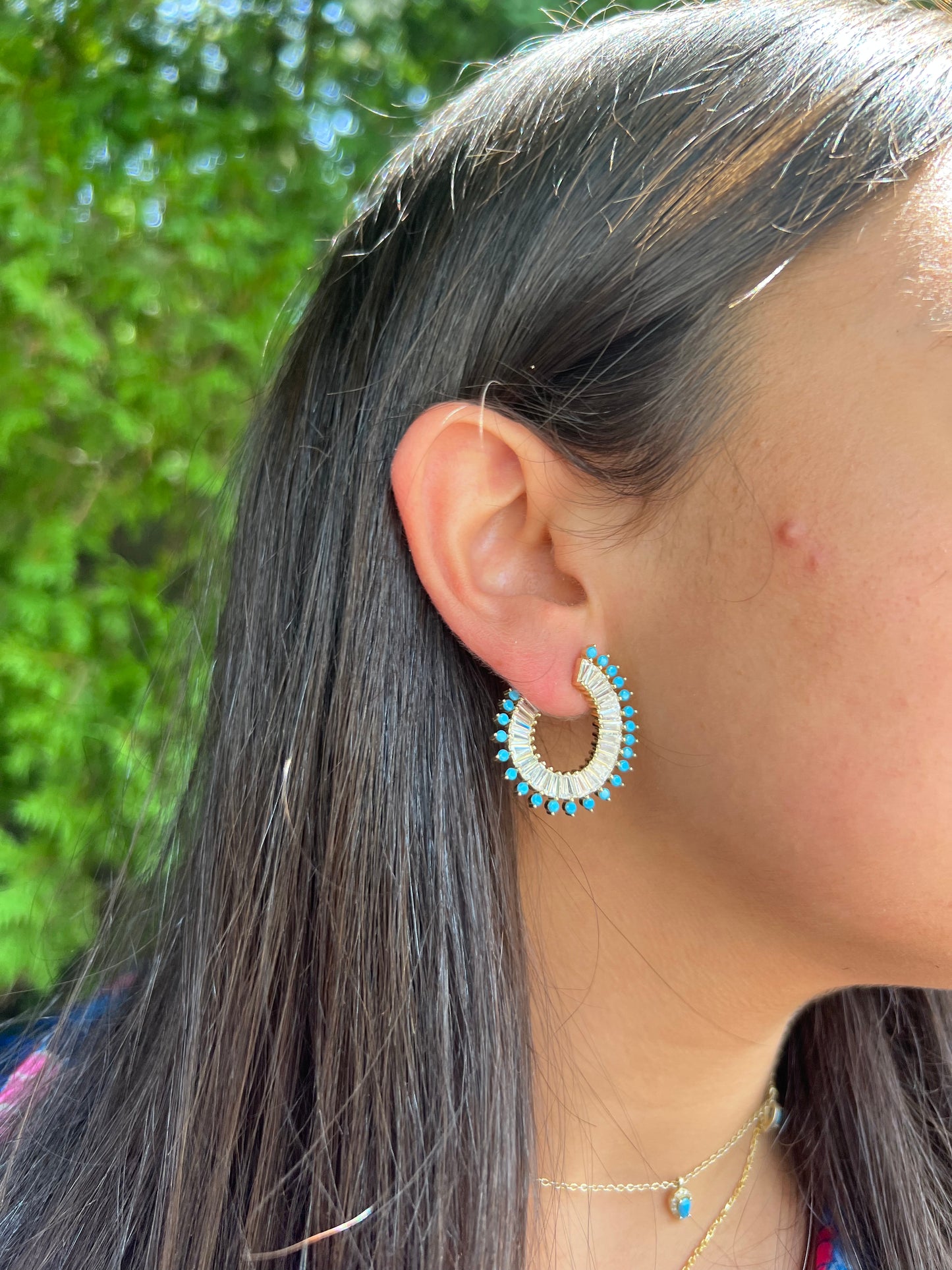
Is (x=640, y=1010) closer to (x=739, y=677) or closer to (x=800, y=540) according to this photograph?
(x=739, y=677)

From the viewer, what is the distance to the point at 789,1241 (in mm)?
1456

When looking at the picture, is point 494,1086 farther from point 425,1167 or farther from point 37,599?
point 37,599

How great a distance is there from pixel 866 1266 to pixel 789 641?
40.2 inches

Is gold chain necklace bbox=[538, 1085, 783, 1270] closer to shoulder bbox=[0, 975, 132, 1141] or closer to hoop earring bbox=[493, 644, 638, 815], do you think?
hoop earring bbox=[493, 644, 638, 815]

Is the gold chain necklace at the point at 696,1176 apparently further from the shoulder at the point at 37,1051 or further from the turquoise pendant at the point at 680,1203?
the shoulder at the point at 37,1051

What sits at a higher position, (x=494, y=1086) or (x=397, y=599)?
(x=397, y=599)

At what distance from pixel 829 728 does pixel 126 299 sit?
6.16ft

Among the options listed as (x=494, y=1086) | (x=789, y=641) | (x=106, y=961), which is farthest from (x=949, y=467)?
(x=106, y=961)

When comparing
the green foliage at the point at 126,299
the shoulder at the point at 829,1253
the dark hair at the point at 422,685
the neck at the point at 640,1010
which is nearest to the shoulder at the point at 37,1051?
the dark hair at the point at 422,685

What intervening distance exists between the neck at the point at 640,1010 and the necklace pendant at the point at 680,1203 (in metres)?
0.01

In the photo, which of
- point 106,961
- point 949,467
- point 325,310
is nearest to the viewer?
point 949,467

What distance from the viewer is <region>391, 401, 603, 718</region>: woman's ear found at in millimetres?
1157

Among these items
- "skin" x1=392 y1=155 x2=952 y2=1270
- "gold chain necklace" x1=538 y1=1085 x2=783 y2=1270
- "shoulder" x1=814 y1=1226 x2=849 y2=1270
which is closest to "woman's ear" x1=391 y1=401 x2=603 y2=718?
"skin" x1=392 y1=155 x2=952 y2=1270

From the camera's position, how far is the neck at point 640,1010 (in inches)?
47.1
